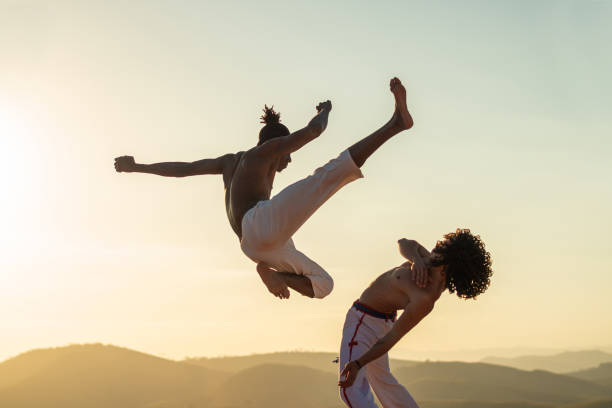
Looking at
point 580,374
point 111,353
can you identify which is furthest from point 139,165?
point 580,374

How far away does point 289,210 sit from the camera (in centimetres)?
820

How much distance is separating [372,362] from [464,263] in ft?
5.86

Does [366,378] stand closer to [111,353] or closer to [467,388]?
[467,388]

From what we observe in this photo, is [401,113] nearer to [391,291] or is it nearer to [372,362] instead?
[391,291]

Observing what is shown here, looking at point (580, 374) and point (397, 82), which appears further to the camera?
point (580, 374)

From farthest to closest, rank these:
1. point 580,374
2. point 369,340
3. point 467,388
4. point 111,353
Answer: point 580,374
point 111,353
point 467,388
point 369,340

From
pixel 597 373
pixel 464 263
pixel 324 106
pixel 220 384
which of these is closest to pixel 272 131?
pixel 324 106

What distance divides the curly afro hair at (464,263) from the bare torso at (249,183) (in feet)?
6.89

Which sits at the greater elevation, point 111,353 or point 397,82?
point 111,353

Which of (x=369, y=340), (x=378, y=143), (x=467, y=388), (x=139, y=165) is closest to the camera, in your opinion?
(x=378, y=143)

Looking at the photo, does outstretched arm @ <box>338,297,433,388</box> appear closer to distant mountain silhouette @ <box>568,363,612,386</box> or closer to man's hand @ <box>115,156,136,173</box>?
man's hand @ <box>115,156,136,173</box>

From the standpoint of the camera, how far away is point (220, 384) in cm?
10838

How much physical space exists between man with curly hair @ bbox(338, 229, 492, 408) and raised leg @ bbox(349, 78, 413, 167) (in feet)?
4.20

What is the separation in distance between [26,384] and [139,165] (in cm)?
11045
